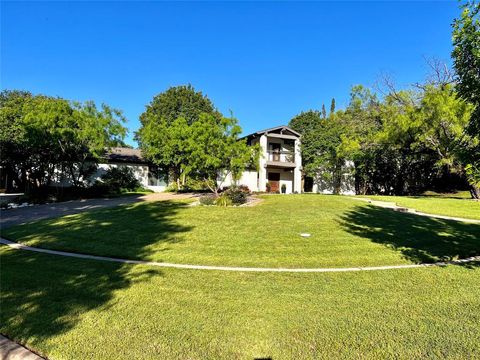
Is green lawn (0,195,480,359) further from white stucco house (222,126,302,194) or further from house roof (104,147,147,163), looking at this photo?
white stucco house (222,126,302,194)

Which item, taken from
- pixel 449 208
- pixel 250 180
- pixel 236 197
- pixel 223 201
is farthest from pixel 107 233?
pixel 250 180

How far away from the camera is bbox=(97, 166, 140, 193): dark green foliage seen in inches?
1097

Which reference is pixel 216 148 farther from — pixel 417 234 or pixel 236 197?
pixel 417 234

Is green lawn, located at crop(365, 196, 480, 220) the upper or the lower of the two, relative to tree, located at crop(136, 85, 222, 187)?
lower

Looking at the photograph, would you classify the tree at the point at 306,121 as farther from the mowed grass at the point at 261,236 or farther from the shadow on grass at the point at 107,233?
the shadow on grass at the point at 107,233

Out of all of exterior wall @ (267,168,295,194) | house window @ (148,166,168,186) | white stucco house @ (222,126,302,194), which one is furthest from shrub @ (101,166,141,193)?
exterior wall @ (267,168,295,194)

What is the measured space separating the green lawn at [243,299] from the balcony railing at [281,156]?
69.1ft

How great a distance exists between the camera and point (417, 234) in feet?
32.8

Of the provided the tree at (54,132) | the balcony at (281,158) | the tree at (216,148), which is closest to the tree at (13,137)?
the tree at (54,132)

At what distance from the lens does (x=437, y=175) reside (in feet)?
103

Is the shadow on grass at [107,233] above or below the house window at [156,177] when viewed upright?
below

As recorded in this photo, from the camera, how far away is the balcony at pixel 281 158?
3032cm

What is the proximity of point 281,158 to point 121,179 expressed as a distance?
15461 millimetres

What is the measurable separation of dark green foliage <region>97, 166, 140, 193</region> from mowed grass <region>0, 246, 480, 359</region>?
22.5 metres
